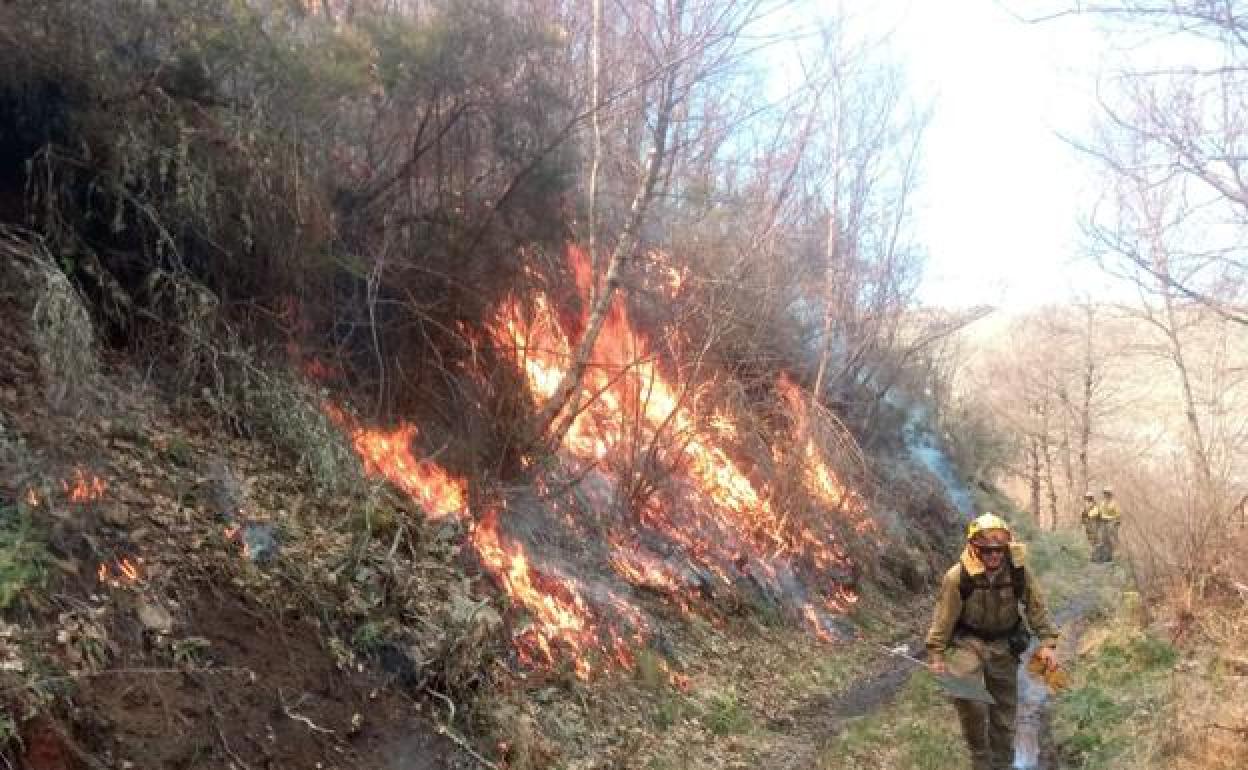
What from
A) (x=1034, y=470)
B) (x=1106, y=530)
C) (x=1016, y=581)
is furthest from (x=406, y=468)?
(x=1034, y=470)

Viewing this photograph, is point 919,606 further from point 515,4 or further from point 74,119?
point 74,119

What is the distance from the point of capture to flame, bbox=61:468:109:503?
16.0 feet

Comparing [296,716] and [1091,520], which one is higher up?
[1091,520]

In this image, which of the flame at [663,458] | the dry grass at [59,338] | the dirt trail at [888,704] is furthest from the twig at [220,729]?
the dirt trail at [888,704]

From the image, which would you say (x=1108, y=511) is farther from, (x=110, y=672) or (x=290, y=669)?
(x=110, y=672)

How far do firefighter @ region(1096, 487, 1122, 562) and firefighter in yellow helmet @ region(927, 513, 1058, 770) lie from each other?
45.2 ft

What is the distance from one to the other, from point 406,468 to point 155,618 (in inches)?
143

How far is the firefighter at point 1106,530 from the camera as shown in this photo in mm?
19062

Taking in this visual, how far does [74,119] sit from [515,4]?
4476 millimetres

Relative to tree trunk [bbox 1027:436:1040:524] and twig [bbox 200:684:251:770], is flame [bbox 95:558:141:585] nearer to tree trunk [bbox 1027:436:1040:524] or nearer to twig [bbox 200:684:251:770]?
twig [bbox 200:684:251:770]

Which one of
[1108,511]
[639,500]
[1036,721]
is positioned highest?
[1108,511]

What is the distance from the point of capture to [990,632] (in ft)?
22.0

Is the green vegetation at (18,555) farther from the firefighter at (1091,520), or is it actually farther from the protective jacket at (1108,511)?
the firefighter at (1091,520)

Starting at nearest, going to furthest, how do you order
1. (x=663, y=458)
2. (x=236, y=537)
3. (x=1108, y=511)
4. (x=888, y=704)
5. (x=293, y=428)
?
(x=236, y=537)
(x=293, y=428)
(x=888, y=704)
(x=663, y=458)
(x=1108, y=511)
